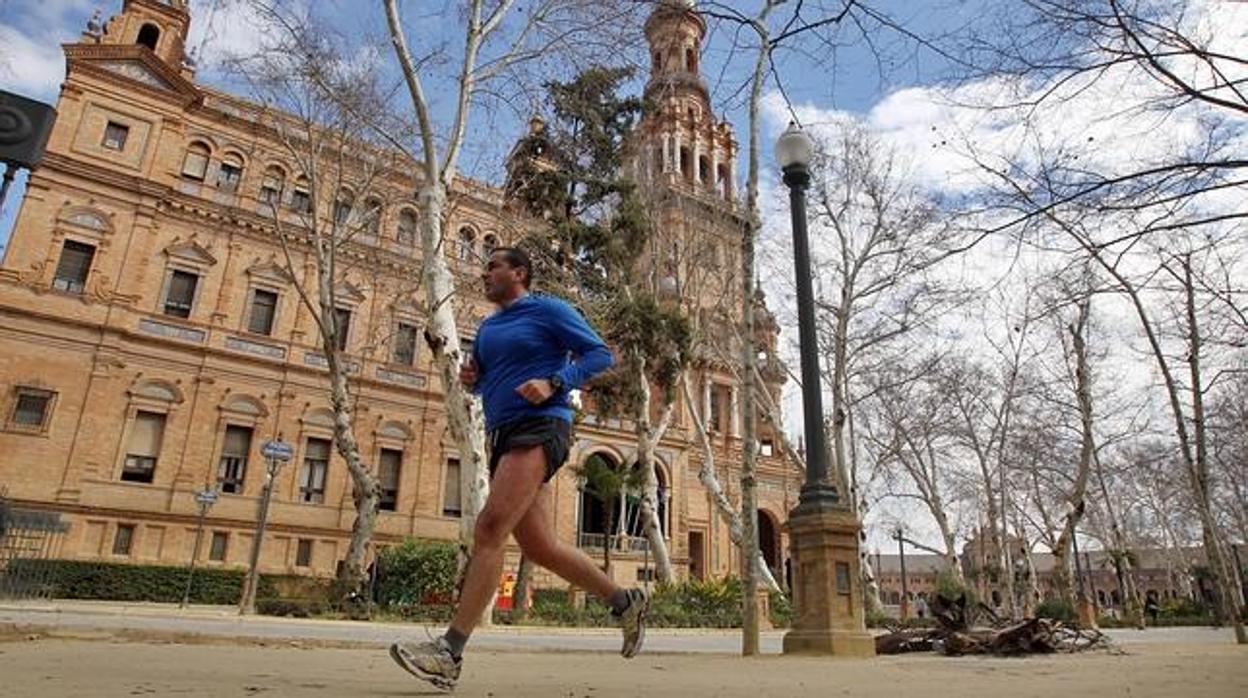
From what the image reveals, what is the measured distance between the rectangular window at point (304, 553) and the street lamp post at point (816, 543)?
19269 mm

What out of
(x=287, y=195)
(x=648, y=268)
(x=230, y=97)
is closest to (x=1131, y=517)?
(x=648, y=268)

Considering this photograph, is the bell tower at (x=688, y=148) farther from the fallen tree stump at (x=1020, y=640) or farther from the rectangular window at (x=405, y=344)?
the fallen tree stump at (x=1020, y=640)

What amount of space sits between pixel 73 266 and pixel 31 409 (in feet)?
14.7

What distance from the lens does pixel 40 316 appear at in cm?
2055

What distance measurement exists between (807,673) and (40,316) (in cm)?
2406

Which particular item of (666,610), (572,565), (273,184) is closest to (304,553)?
(666,610)

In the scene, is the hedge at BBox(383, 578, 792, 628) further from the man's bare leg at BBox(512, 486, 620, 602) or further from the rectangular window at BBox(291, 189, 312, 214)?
the rectangular window at BBox(291, 189, 312, 214)

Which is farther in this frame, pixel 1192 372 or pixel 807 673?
pixel 1192 372

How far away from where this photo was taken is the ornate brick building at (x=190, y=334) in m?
Result: 20.3

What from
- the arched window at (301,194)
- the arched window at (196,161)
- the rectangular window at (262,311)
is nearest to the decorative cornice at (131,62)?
the arched window at (196,161)

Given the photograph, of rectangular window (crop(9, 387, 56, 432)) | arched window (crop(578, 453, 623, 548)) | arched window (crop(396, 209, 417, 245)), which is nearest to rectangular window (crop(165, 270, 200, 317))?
rectangular window (crop(9, 387, 56, 432))

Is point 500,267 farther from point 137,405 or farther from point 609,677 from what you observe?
point 137,405

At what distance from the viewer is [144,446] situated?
2152cm

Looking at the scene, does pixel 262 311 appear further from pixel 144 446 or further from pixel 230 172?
pixel 144 446
